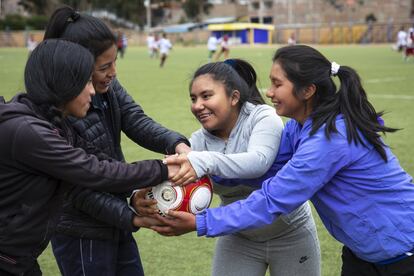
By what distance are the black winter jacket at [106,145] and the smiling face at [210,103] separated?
224mm

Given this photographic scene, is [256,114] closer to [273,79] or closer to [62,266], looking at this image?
[273,79]

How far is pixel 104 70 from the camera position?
309 centimetres

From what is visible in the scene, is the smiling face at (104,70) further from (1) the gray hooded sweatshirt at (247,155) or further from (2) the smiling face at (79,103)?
(1) the gray hooded sweatshirt at (247,155)

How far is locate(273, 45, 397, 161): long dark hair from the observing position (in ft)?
9.25

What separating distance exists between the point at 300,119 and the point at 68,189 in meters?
1.20

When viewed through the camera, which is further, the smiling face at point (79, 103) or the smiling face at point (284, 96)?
the smiling face at point (284, 96)

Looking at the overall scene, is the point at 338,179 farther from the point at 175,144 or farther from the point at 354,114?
the point at 175,144

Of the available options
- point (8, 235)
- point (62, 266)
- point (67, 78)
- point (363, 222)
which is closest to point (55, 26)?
point (67, 78)

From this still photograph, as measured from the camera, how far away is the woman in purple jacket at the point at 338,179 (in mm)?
2779

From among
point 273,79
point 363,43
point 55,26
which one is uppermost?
point 55,26

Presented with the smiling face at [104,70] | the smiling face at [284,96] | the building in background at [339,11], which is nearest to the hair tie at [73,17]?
the smiling face at [104,70]

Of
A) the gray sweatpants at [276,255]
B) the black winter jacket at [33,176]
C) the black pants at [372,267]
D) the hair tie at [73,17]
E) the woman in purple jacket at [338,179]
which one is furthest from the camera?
the gray sweatpants at [276,255]

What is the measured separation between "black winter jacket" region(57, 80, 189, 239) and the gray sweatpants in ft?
2.22

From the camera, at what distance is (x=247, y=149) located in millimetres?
3271
